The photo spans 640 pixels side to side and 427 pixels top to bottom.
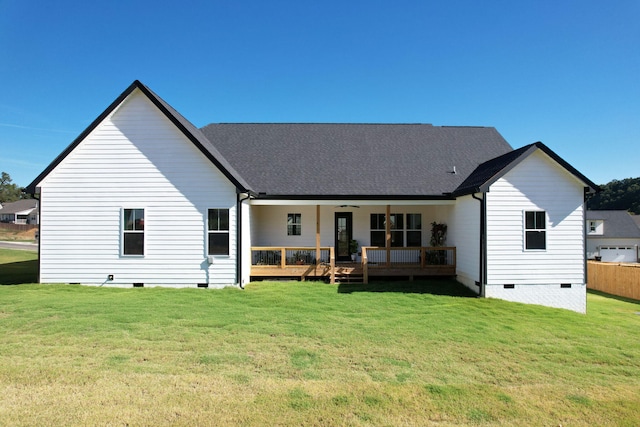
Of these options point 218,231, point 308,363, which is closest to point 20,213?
point 218,231

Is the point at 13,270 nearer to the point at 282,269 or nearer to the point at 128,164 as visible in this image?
the point at 128,164

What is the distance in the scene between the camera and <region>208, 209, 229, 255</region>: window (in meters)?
11.9

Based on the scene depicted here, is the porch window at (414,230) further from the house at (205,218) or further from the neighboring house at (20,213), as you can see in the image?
the neighboring house at (20,213)

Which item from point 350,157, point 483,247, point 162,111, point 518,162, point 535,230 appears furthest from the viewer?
Answer: point 350,157

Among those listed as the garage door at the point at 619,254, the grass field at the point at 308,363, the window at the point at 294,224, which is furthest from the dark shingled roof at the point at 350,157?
the garage door at the point at 619,254

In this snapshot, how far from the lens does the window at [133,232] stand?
39.0 ft

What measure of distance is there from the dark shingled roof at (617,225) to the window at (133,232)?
4960cm

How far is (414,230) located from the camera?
622 inches

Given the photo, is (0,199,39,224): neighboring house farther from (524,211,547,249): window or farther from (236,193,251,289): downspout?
(524,211,547,249): window

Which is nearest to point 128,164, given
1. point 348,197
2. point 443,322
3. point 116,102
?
point 116,102

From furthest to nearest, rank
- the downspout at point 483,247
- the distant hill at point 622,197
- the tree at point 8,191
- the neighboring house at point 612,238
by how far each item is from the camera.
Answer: the tree at point 8,191
the distant hill at point 622,197
the neighboring house at point 612,238
the downspout at point 483,247

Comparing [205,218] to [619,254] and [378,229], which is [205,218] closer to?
[378,229]

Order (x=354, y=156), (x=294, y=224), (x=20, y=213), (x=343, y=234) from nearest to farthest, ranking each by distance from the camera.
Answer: (x=294, y=224)
(x=343, y=234)
(x=354, y=156)
(x=20, y=213)

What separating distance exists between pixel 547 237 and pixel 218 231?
10997mm
